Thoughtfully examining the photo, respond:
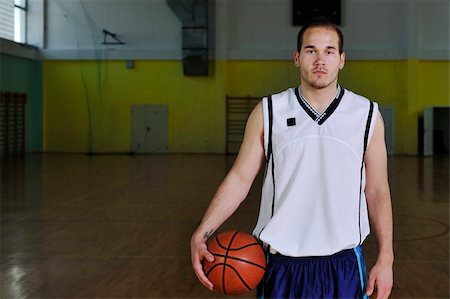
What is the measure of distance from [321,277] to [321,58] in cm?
70

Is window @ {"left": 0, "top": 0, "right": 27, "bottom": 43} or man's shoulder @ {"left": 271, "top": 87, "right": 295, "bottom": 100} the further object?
window @ {"left": 0, "top": 0, "right": 27, "bottom": 43}

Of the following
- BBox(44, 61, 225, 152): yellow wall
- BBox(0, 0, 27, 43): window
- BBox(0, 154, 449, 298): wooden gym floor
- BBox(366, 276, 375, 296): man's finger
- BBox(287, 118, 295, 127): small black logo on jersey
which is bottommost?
BBox(0, 154, 449, 298): wooden gym floor

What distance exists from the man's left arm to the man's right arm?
365 millimetres

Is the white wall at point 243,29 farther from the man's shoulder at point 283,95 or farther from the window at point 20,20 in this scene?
the man's shoulder at point 283,95

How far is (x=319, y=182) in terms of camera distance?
174cm

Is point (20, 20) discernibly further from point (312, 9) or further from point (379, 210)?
point (379, 210)

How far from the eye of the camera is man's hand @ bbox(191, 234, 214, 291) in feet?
5.91

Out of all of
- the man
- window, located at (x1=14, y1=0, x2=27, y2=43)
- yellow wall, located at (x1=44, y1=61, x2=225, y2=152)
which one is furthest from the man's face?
window, located at (x1=14, y1=0, x2=27, y2=43)

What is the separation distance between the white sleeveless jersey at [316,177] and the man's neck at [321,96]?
2cm

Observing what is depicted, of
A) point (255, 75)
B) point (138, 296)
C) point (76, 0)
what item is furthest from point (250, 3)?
point (138, 296)

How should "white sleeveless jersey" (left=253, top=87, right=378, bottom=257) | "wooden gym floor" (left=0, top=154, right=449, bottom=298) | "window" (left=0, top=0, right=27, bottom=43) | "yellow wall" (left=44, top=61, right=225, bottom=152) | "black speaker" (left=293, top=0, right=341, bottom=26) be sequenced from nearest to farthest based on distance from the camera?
1. "white sleeveless jersey" (left=253, top=87, right=378, bottom=257)
2. "wooden gym floor" (left=0, top=154, right=449, bottom=298)
3. "window" (left=0, top=0, right=27, bottom=43)
4. "black speaker" (left=293, top=0, right=341, bottom=26)
5. "yellow wall" (left=44, top=61, right=225, bottom=152)

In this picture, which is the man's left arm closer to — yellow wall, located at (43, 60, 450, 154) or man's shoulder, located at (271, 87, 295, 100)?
man's shoulder, located at (271, 87, 295, 100)

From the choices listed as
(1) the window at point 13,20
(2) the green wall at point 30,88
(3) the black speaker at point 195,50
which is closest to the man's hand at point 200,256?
(3) the black speaker at point 195,50

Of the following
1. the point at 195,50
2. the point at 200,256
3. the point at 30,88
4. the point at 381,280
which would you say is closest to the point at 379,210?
the point at 381,280
